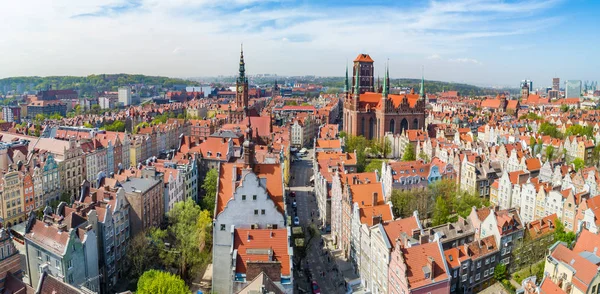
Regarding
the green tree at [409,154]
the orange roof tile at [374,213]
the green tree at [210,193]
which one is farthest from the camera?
the green tree at [409,154]

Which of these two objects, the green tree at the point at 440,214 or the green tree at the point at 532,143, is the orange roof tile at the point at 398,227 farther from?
the green tree at the point at 532,143

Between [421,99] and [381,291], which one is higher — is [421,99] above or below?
above

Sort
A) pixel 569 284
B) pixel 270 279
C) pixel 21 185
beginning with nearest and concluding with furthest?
pixel 270 279, pixel 569 284, pixel 21 185

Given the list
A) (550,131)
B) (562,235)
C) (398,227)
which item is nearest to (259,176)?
(398,227)

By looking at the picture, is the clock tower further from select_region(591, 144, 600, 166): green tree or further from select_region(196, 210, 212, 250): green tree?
select_region(591, 144, 600, 166): green tree

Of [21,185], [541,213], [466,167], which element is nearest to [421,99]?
[466,167]

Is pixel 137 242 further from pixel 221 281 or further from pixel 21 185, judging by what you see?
pixel 21 185

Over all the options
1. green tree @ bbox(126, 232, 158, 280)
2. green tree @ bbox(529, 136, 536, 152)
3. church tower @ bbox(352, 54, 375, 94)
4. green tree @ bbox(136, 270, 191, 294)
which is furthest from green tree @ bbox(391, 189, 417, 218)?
church tower @ bbox(352, 54, 375, 94)

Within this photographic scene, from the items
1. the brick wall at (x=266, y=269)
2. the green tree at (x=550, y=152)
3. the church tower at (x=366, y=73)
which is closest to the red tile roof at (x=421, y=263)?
the brick wall at (x=266, y=269)

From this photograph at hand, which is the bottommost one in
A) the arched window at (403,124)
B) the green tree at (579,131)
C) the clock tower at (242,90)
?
the green tree at (579,131)
